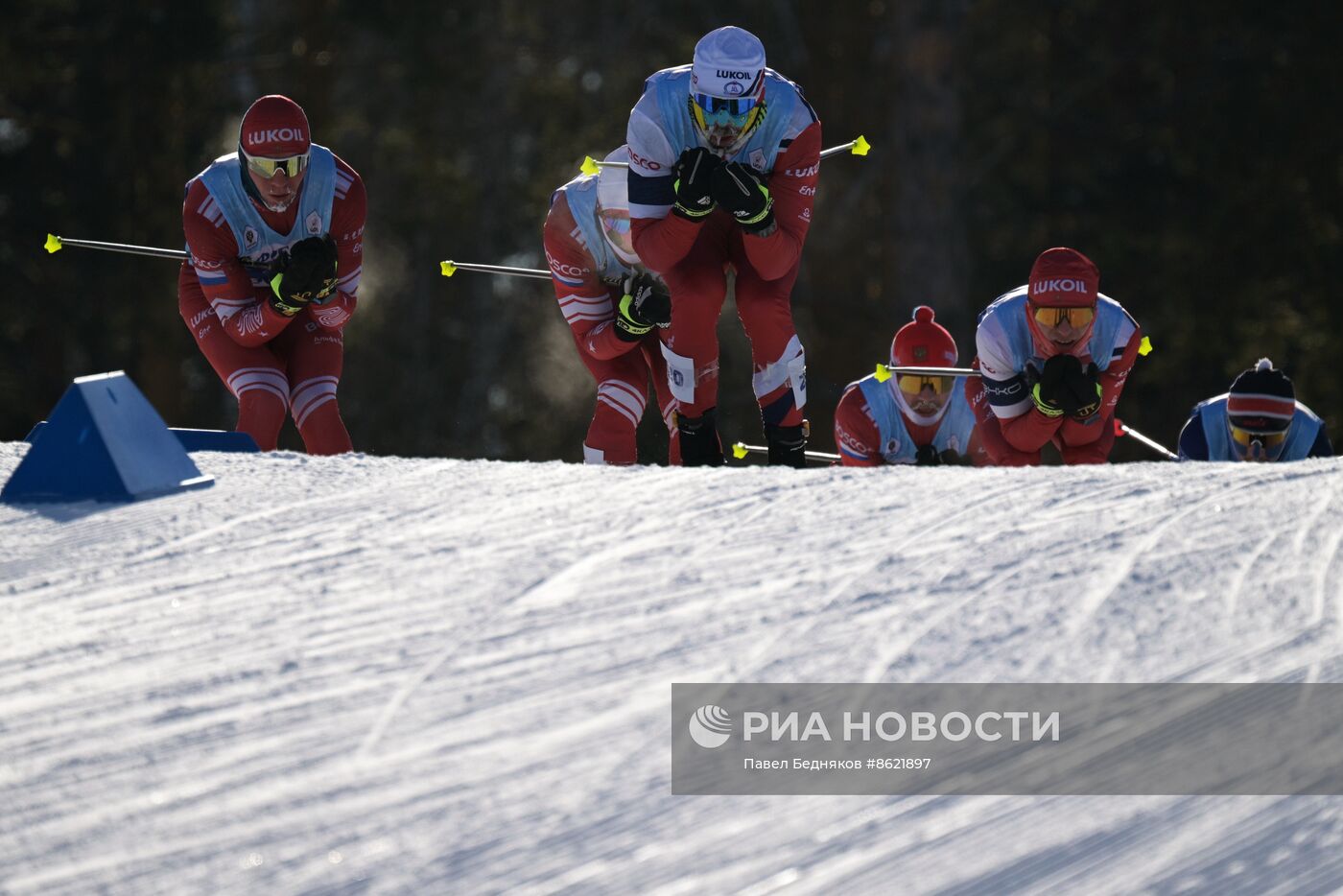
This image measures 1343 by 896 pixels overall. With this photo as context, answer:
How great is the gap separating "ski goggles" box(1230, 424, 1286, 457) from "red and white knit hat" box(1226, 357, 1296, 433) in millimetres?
15

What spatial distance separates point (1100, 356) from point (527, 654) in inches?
204

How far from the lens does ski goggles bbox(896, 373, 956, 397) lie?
9.01 m

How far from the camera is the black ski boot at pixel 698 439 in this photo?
6672mm

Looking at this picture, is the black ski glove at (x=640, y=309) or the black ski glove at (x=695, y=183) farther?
the black ski glove at (x=640, y=309)

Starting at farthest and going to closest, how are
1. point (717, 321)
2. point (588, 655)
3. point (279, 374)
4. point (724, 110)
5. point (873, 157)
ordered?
point (873, 157), point (279, 374), point (717, 321), point (724, 110), point (588, 655)

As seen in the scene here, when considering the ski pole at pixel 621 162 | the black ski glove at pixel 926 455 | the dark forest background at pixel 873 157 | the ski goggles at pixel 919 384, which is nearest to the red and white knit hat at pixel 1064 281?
the ski pole at pixel 621 162

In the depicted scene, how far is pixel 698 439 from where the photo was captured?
263 inches

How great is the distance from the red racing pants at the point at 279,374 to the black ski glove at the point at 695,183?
1752 mm

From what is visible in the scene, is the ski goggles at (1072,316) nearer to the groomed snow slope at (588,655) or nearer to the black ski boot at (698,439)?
the black ski boot at (698,439)

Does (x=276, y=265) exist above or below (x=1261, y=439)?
above

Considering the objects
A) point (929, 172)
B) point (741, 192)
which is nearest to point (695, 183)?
point (741, 192)

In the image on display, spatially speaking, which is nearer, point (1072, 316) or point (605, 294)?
point (1072, 316)

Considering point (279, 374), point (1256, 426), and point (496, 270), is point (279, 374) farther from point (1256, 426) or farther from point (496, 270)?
point (1256, 426)

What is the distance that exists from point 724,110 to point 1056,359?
216 centimetres
